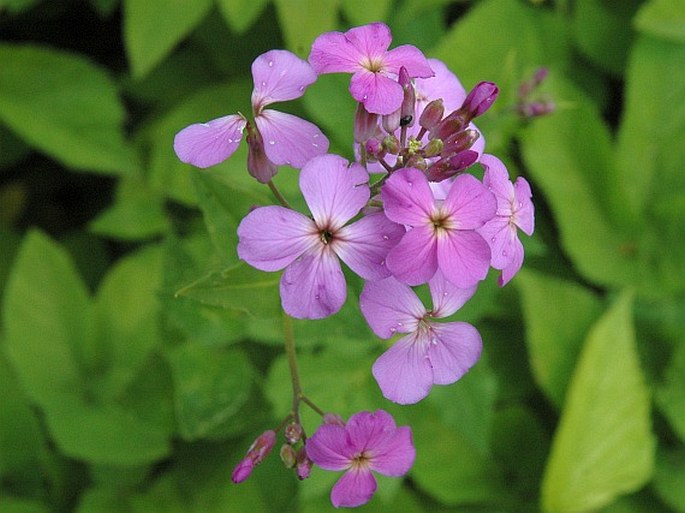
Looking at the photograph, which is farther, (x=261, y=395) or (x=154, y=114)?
(x=154, y=114)

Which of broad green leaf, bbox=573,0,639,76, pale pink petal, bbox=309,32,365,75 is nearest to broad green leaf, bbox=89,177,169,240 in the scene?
pale pink petal, bbox=309,32,365,75

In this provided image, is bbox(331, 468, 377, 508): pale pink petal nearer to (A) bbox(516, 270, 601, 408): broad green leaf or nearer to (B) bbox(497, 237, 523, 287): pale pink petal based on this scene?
(B) bbox(497, 237, 523, 287): pale pink petal

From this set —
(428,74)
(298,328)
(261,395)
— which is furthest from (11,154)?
(428,74)

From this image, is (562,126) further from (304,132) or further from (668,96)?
(304,132)

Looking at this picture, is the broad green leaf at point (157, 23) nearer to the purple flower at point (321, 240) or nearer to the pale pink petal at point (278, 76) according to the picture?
the pale pink petal at point (278, 76)

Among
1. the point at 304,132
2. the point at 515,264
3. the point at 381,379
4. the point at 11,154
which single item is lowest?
the point at 11,154

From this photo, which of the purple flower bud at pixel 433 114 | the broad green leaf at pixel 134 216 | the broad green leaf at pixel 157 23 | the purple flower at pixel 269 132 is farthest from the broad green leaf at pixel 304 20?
the purple flower bud at pixel 433 114

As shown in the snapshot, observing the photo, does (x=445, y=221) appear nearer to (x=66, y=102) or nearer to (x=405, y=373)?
(x=405, y=373)
